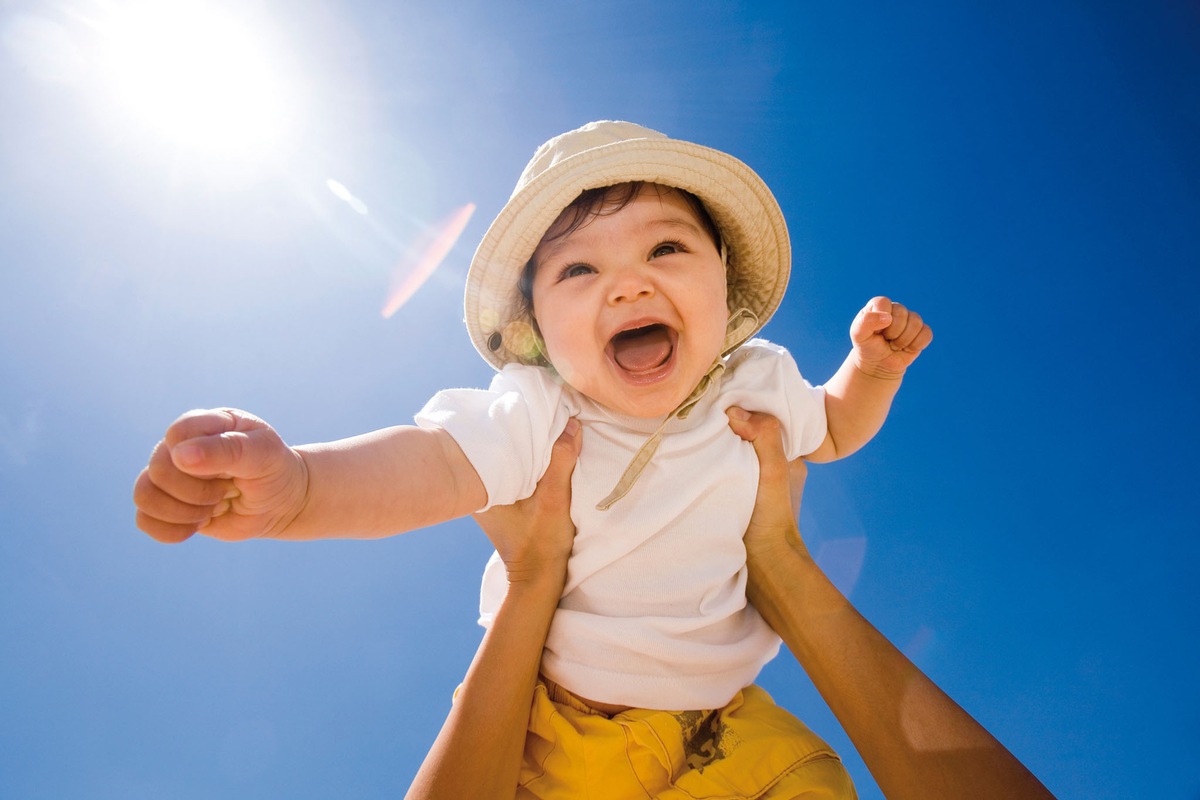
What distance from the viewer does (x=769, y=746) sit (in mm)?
1473

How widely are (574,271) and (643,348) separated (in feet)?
0.98

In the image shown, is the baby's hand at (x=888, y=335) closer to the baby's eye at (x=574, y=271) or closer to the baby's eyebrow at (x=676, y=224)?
the baby's eyebrow at (x=676, y=224)

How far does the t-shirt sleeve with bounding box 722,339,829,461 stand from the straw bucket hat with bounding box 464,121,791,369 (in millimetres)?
99

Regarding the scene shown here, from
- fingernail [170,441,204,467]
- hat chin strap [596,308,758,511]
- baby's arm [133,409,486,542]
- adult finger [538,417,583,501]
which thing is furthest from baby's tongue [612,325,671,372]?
fingernail [170,441,204,467]

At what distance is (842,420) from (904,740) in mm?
959

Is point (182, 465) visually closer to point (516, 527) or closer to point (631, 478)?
point (516, 527)

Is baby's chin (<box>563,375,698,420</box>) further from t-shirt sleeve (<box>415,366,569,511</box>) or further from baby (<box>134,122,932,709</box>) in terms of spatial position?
t-shirt sleeve (<box>415,366,569,511</box>)

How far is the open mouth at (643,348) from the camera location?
→ 1.72m

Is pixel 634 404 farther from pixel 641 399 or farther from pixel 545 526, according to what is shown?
pixel 545 526

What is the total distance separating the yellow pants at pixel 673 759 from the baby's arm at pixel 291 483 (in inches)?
23.8

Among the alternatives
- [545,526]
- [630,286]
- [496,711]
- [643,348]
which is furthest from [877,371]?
[496,711]

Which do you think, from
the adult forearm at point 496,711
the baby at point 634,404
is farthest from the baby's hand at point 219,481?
the adult forearm at point 496,711

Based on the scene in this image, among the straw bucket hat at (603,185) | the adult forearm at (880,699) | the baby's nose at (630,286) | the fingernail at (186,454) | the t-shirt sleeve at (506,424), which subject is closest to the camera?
the fingernail at (186,454)

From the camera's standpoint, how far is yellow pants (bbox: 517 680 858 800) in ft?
4.63
